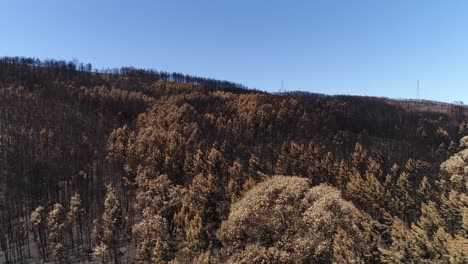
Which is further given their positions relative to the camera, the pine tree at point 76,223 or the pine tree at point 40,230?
the pine tree at point 76,223

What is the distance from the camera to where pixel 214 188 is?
2557 inches

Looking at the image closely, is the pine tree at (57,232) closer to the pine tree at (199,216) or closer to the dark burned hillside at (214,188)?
the dark burned hillside at (214,188)

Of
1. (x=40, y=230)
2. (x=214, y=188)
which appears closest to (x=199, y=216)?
(x=214, y=188)

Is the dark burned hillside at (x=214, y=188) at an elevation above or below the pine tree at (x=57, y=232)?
above

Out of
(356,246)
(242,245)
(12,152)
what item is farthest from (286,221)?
(12,152)

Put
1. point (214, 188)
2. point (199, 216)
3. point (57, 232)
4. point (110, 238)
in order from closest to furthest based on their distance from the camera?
point (110, 238), point (199, 216), point (57, 232), point (214, 188)

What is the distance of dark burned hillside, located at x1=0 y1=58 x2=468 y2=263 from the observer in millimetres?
23688

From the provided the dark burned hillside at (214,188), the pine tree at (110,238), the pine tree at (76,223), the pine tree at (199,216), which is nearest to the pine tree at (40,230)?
the dark burned hillside at (214,188)

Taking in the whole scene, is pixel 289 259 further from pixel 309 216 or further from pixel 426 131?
pixel 426 131

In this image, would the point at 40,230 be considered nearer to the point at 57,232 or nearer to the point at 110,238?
the point at 57,232

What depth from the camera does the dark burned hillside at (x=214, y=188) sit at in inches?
933

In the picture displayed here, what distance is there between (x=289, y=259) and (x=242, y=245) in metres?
3.47

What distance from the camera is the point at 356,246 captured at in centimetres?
3216

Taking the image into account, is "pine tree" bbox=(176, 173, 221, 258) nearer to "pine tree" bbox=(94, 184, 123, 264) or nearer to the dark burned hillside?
the dark burned hillside
